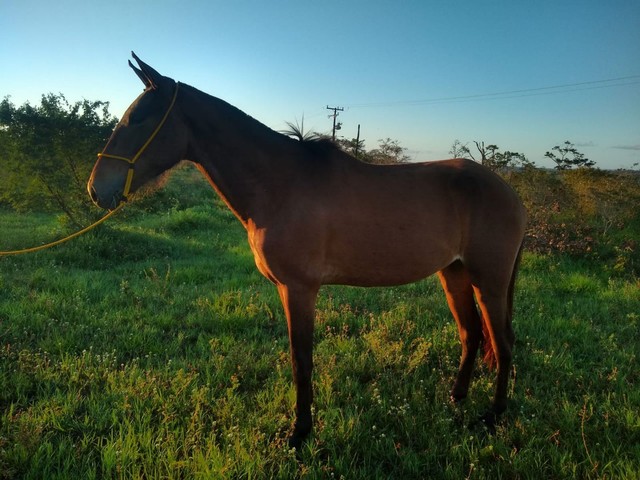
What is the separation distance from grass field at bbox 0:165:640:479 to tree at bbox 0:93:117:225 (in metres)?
3.15

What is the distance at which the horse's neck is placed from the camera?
2779mm

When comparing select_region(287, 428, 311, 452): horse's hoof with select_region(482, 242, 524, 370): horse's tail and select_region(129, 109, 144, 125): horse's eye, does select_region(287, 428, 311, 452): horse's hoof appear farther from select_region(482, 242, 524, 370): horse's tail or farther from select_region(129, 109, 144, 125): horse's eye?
select_region(129, 109, 144, 125): horse's eye

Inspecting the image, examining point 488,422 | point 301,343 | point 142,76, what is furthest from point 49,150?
point 488,422

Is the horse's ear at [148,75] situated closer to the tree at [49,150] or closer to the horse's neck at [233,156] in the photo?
the horse's neck at [233,156]

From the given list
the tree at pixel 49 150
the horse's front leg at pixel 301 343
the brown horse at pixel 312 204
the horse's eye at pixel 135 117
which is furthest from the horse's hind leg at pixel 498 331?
the tree at pixel 49 150

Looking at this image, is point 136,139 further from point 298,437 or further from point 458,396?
point 458,396

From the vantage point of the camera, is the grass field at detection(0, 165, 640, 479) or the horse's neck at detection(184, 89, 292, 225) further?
the horse's neck at detection(184, 89, 292, 225)

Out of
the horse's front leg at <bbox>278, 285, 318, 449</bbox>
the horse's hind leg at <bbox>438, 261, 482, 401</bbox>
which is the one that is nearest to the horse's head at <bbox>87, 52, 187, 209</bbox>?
the horse's front leg at <bbox>278, 285, 318, 449</bbox>

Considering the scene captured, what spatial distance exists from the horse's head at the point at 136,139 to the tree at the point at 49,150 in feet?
23.0

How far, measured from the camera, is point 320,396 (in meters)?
3.23

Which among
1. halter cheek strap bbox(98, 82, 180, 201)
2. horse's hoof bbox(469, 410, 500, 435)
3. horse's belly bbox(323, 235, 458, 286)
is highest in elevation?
halter cheek strap bbox(98, 82, 180, 201)

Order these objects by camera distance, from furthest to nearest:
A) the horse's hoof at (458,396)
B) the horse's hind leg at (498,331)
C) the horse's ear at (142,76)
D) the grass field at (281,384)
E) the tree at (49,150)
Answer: the tree at (49,150)
the horse's hoof at (458,396)
the horse's hind leg at (498,331)
the horse's ear at (142,76)
the grass field at (281,384)

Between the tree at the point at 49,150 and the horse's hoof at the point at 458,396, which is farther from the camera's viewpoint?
A: the tree at the point at 49,150

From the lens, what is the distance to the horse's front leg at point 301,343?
109 inches
